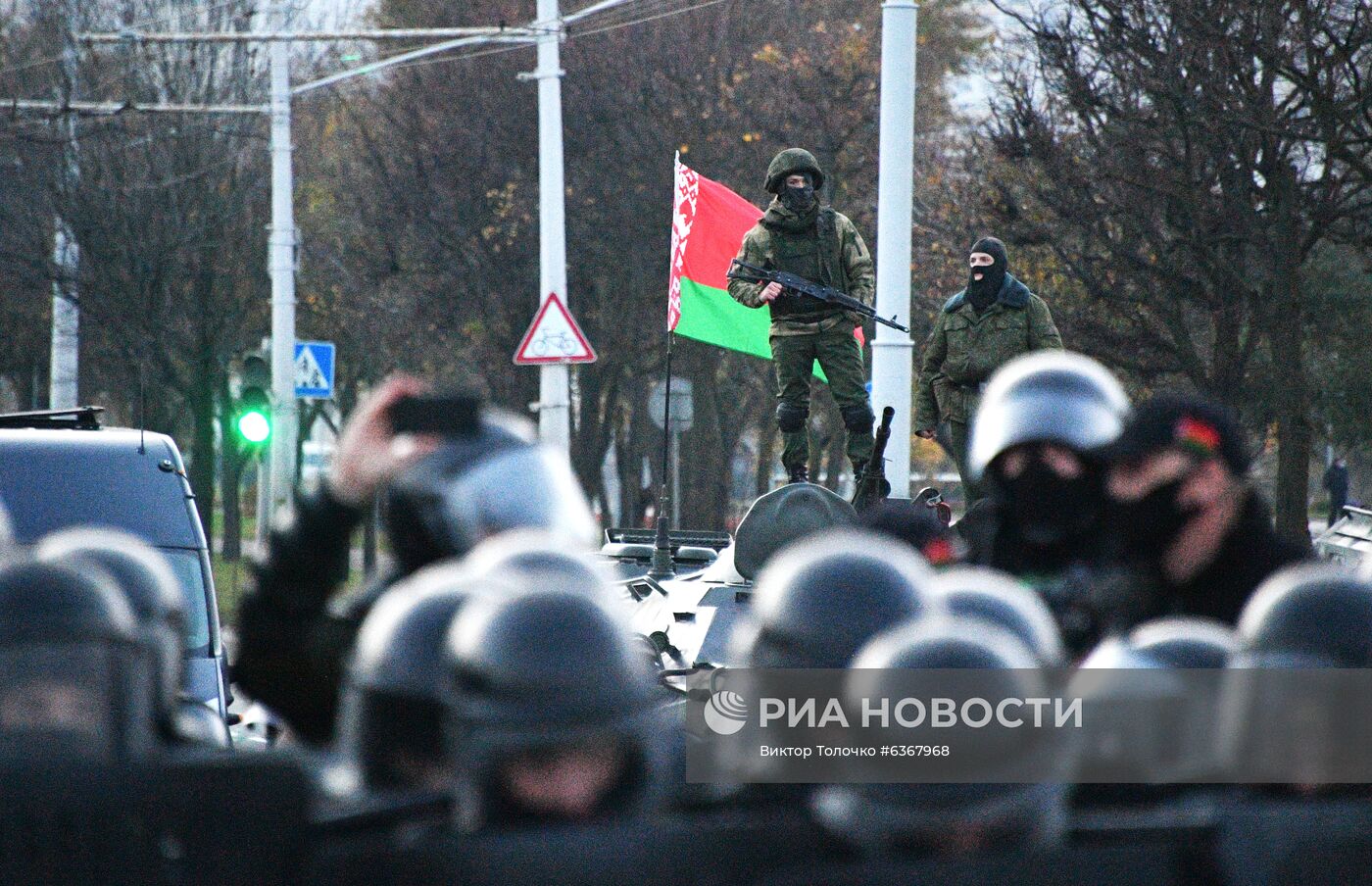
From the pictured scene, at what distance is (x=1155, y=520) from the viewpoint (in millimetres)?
3711

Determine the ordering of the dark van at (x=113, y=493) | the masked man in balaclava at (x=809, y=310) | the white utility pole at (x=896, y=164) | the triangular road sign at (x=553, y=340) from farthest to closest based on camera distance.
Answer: the triangular road sign at (x=553, y=340), the white utility pole at (x=896, y=164), the masked man in balaclava at (x=809, y=310), the dark van at (x=113, y=493)

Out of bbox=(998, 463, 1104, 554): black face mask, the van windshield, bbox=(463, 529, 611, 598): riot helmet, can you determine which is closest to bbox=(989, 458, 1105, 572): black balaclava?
bbox=(998, 463, 1104, 554): black face mask

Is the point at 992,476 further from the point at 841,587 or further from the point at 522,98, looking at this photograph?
the point at 522,98

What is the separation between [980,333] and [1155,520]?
695 centimetres

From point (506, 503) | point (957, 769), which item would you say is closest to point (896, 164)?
point (506, 503)

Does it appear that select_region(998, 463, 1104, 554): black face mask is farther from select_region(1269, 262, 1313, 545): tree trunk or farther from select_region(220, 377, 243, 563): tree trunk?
select_region(220, 377, 243, 563): tree trunk

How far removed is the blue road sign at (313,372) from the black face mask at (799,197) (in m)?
13.0

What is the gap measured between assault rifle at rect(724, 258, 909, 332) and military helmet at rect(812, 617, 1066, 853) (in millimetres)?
8183

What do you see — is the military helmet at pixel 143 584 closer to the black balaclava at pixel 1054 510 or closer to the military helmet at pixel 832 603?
the military helmet at pixel 832 603

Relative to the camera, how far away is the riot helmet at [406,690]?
2945mm

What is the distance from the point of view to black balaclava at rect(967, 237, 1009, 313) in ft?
34.5

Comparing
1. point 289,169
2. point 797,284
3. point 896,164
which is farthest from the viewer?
point 289,169

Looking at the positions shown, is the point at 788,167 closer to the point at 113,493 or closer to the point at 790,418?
the point at 790,418

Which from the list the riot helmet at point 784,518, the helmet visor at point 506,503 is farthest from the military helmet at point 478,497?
the riot helmet at point 784,518
